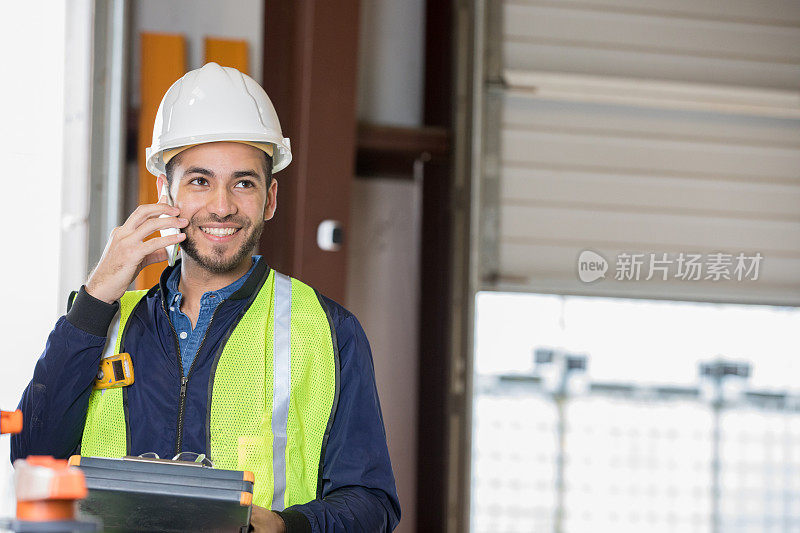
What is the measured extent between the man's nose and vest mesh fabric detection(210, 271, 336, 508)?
0.92 feet

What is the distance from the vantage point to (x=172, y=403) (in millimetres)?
2334

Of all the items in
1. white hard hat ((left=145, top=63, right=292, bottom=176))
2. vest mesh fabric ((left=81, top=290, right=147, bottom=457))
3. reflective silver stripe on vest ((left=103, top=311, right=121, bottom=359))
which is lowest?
vest mesh fabric ((left=81, top=290, right=147, bottom=457))

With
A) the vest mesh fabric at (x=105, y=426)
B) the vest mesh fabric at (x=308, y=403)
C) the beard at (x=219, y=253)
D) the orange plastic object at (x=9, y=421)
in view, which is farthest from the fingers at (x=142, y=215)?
the orange plastic object at (x=9, y=421)

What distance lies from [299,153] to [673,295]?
2757 mm

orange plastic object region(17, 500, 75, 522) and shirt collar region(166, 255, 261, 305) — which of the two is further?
shirt collar region(166, 255, 261, 305)

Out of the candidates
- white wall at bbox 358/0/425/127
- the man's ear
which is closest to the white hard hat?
the man's ear

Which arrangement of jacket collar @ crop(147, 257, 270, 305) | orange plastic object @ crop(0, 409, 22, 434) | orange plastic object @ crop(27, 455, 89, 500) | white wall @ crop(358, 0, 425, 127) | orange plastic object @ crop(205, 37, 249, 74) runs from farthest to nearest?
white wall @ crop(358, 0, 425, 127) < orange plastic object @ crop(205, 37, 249, 74) < jacket collar @ crop(147, 257, 270, 305) < orange plastic object @ crop(0, 409, 22, 434) < orange plastic object @ crop(27, 455, 89, 500)

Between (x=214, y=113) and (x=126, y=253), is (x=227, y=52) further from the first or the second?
(x=126, y=253)

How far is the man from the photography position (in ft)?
7.48

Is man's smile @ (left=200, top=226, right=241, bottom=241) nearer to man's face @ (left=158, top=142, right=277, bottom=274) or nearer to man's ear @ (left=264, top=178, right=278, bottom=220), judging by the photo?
man's face @ (left=158, top=142, right=277, bottom=274)

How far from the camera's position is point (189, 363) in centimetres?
240

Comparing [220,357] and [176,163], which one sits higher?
[176,163]

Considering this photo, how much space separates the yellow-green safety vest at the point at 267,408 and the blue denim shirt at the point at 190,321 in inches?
3.3

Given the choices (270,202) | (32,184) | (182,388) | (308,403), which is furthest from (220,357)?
(32,184)
